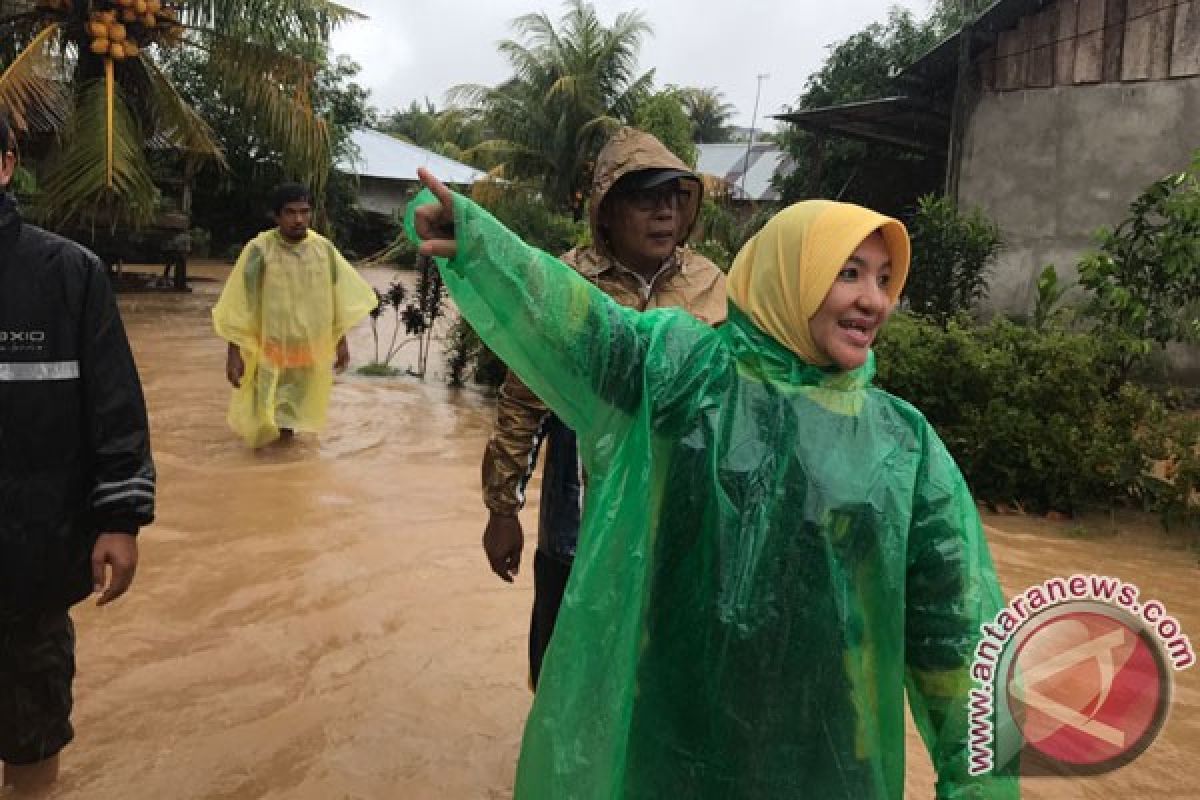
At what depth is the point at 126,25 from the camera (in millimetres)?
11086

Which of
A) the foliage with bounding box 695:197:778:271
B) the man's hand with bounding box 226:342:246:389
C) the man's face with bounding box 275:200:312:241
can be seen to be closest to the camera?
the man's face with bounding box 275:200:312:241

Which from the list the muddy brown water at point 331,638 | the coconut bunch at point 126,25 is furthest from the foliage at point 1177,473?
the coconut bunch at point 126,25

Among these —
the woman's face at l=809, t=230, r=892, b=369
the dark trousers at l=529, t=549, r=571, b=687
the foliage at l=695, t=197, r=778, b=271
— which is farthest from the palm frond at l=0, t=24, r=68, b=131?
the woman's face at l=809, t=230, r=892, b=369

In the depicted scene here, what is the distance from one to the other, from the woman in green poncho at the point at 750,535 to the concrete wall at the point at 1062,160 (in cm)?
950

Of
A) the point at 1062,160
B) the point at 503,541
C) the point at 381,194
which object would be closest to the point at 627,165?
the point at 503,541

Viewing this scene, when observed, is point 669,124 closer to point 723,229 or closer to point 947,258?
point 723,229

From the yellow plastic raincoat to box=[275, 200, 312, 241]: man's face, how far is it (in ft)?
0.25

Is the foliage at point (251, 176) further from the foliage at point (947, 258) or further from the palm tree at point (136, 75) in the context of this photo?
the foliage at point (947, 258)

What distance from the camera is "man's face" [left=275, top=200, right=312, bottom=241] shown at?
5.84 m

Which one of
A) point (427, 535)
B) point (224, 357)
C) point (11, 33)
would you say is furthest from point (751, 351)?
point (11, 33)

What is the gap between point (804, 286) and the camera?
1435 mm

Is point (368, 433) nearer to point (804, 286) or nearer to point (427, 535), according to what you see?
point (427, 535)

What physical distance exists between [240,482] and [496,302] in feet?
15.5

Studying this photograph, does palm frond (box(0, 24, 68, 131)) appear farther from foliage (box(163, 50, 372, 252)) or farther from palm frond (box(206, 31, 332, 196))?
foliage (box(163, 50, 372, 252))
